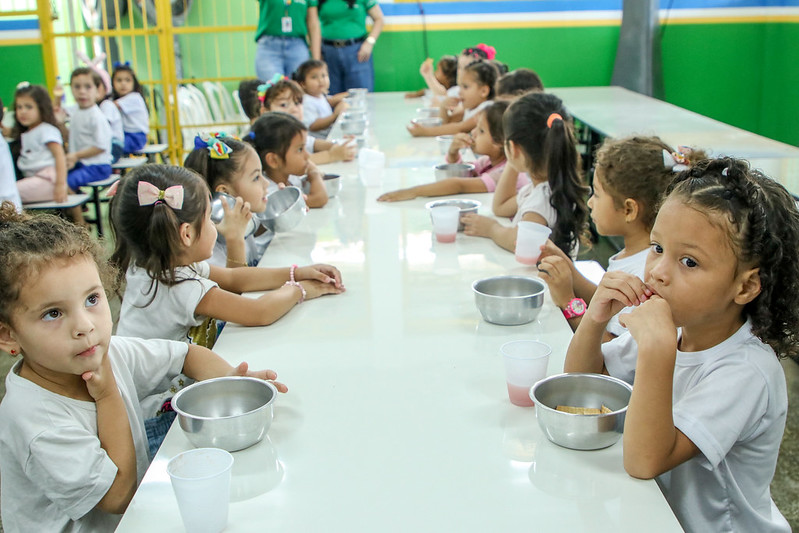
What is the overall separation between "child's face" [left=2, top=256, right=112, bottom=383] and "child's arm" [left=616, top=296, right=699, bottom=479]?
2.77 ft

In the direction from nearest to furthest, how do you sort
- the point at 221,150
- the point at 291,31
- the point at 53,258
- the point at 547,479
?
1. the point at 547,479
2. the point at 53,258
3. the point at 221,150
4. the point at 291,31

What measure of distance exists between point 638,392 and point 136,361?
96 centimetres

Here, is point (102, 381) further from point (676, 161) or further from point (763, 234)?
point (676, 161)

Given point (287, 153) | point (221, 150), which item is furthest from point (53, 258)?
point (287, 153)

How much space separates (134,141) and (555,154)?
16.1ft

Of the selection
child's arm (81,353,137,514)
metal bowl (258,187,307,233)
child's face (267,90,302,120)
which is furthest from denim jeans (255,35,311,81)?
child's arm (81,353,137,514)

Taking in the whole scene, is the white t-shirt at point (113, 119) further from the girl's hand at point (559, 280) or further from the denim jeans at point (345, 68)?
the girl's hand at point (559, 280)

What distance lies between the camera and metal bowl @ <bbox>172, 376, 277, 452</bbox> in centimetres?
120

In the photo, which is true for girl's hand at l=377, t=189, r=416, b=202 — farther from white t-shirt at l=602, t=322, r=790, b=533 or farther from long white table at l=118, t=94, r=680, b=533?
white t-shirt at l=602, t=322, r=790, b=533

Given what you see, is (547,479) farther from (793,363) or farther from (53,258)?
(793,363)

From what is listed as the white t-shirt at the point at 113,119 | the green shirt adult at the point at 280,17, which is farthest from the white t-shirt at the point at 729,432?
the white t-shirt at the point at 113,119

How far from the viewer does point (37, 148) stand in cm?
508

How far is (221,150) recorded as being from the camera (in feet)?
7.95

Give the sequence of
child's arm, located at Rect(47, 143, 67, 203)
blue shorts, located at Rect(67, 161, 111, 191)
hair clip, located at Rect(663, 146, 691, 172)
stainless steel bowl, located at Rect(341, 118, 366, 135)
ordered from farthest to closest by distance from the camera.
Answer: blue shorts, located at Rect(67, 161, 111, 191) → child's arm, located at Rect(47, 143, 67, 203) → stainless steel bowl, located at Rect(341, 118, 366, 135) → hair clip, located at Rect(663, 146, 691, 172)
